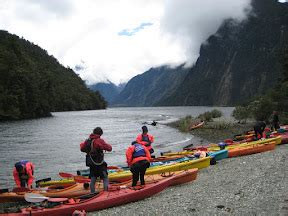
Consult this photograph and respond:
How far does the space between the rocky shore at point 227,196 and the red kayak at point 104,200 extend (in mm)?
212

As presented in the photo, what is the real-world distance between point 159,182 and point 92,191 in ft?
8.10

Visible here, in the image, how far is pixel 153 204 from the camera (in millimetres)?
11977

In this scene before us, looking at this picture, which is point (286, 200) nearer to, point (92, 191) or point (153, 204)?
point (153, 204)

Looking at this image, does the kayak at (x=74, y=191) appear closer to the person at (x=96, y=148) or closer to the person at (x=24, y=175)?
the person at (x=24, y=175)

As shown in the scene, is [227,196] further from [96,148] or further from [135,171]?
[96,148]

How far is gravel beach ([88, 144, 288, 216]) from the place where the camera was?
10.5 metres

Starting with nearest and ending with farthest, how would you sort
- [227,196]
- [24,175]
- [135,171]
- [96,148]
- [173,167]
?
[227,196], [96,148], [135,171], [24,175], [173,167]

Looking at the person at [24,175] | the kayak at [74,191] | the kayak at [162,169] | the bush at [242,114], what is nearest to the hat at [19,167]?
the person at [24,175]

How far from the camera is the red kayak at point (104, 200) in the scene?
11445 mm

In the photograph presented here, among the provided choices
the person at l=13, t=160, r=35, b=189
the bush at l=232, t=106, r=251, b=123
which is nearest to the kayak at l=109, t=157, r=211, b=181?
the person at l=13, t=160, r=35, b=189

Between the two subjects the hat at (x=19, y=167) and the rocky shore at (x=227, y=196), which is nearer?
the rocky shore at (x=227, y=196)

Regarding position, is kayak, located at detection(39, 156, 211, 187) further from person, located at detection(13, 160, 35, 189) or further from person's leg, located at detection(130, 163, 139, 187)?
person's leg, located at detection(130, 163, 139, 187)

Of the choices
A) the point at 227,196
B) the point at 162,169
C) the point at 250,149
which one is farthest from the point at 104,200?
the point at 250,149

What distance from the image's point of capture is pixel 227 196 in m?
11.8
